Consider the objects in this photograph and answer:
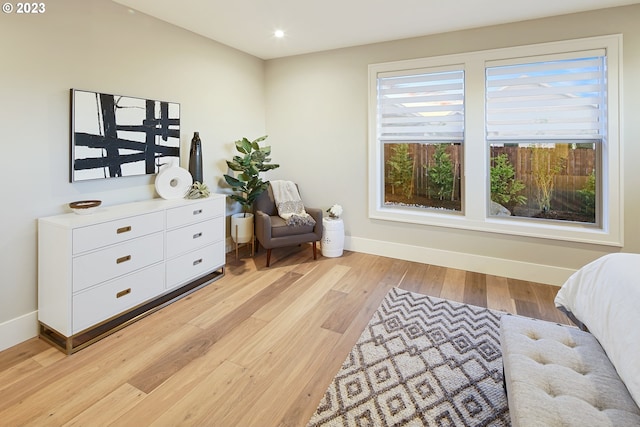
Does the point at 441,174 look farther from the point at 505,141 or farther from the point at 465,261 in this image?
the point at 465,261

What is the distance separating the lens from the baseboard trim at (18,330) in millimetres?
2213

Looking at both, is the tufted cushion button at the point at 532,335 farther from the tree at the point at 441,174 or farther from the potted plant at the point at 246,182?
the potted plant at the point at 246,182

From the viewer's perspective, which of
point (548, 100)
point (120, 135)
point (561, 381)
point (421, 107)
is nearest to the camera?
point (561, 381)

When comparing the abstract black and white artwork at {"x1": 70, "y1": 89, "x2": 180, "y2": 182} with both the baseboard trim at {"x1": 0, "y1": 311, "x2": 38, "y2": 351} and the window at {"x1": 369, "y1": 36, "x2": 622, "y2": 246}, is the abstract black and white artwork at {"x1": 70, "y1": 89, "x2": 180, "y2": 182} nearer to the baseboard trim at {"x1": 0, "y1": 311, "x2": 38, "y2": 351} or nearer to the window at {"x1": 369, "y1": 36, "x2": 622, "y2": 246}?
the baseboard trim at {"x1": 0, "y1": 311, "x2": 38, "y2": 351}

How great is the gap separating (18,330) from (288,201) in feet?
8.79

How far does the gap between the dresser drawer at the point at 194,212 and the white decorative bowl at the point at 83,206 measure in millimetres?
525

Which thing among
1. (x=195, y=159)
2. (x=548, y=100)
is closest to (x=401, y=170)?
(x=548, y=100)

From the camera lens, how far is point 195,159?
3363 millimetres

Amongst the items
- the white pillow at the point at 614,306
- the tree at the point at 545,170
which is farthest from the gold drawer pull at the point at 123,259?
the tree at the point at 545,170

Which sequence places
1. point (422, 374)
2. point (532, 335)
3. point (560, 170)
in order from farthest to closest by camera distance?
point (560, 170) → point (422, 374) → point (532, 335)

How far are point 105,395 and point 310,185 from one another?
3156 millimetres

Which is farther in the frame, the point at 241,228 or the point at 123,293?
the point at 241,228

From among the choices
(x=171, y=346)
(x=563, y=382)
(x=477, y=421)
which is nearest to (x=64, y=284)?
(x=171, y=346)

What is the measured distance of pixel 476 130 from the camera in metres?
3.46
